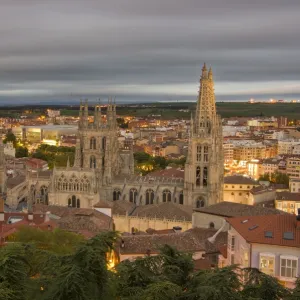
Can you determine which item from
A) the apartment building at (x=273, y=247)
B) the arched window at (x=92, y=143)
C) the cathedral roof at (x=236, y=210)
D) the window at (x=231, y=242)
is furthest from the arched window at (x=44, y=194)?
the apartment building at (x=273, y=247)

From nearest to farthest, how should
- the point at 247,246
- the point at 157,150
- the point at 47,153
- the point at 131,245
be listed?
the point at 247,246 → the point at 131,245 → the point at 47,153 → the point at 157,150

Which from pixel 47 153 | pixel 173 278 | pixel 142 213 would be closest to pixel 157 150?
pixel 47 153

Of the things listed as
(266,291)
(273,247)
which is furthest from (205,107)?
(266,291)

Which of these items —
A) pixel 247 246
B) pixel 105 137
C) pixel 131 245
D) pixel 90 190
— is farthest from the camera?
pixel 105 137

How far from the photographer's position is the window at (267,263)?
33594 millimetres

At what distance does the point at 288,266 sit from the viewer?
109 feet

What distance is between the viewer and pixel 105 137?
7994 cm

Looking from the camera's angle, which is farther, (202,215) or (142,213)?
(142,213)

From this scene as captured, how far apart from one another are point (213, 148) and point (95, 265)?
2063 inches

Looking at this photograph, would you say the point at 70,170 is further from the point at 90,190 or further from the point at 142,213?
the point at 142,213

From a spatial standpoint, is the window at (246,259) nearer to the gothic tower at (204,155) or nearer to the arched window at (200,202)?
the gothic tower at (204,155)

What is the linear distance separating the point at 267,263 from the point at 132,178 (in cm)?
4458

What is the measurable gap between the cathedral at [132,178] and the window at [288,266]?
39539 millimetres

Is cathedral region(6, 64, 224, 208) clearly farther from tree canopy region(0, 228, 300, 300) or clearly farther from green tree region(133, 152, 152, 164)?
green tree region(133, 152, 152, 164)
